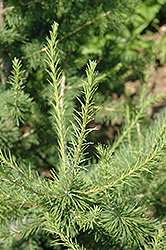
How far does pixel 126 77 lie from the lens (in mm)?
1064

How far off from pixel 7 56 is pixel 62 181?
46 centimetres

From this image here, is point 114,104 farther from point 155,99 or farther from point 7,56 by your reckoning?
point 7,56

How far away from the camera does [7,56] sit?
0.74 m

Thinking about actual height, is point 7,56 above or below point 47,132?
above

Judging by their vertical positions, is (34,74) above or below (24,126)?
above

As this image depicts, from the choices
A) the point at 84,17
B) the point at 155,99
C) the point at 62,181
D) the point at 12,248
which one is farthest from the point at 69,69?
the point at 12,248

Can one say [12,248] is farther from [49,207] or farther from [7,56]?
[7,56]

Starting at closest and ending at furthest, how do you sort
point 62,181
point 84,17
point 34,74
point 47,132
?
point 62,181
point 84,17
point 34,74
point 47,132

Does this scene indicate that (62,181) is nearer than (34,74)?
Yes

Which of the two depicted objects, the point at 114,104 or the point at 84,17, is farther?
the point at 114,104

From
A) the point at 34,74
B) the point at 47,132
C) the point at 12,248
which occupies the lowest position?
the point at 12,248

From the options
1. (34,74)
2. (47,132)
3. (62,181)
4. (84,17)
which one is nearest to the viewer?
(62,181)

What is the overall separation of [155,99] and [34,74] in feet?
1.36

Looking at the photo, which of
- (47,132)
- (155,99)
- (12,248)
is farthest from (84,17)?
(12,248)
